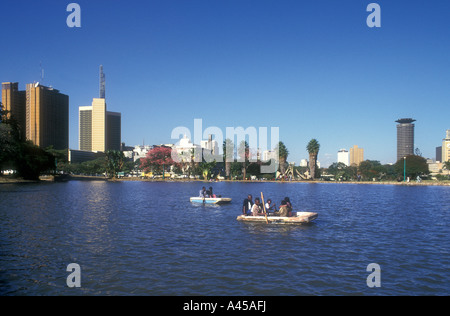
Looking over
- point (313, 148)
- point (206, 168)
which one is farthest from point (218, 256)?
point (313, 148)

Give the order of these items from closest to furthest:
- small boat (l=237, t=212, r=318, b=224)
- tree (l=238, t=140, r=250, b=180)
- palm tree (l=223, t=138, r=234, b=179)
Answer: small boat (l=237, t=212, r=318, b=224), palm tree (l=223, t=138, r=234, b=179), tree (l=238, t=140, r=250, b=180)

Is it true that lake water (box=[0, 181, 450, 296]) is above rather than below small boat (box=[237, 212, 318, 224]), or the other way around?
below

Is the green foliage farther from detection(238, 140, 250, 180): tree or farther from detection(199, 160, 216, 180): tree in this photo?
detection(238, 140, 250, 180): tree

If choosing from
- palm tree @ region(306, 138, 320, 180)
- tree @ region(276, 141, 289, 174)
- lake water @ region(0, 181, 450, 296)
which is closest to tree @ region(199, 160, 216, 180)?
tree @ region(276, 141, 289, 174)

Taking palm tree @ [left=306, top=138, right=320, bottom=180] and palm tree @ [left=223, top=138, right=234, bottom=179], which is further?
palm tree @ [left=223, top=138, right=234, bottom=179]

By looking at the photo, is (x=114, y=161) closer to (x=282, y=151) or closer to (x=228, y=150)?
(x=228, y=150)

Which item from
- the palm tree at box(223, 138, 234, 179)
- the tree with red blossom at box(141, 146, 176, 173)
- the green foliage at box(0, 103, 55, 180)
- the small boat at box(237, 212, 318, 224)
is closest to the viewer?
the small boat at box(237, 212, 318, 224)

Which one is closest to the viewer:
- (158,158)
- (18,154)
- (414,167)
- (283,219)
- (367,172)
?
(283,219)

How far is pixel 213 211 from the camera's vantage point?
34.5m

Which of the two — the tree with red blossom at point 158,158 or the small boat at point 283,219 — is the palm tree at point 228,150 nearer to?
the tree with red blossom at point 158,158

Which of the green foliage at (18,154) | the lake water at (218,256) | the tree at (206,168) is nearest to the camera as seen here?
the lake water at (218,256)

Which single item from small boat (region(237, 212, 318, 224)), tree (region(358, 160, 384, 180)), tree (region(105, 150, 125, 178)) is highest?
tree (region(105, 150, 125, 178))

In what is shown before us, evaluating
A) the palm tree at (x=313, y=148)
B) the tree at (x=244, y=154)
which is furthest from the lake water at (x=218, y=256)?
the tree at (x=244, y=154)
